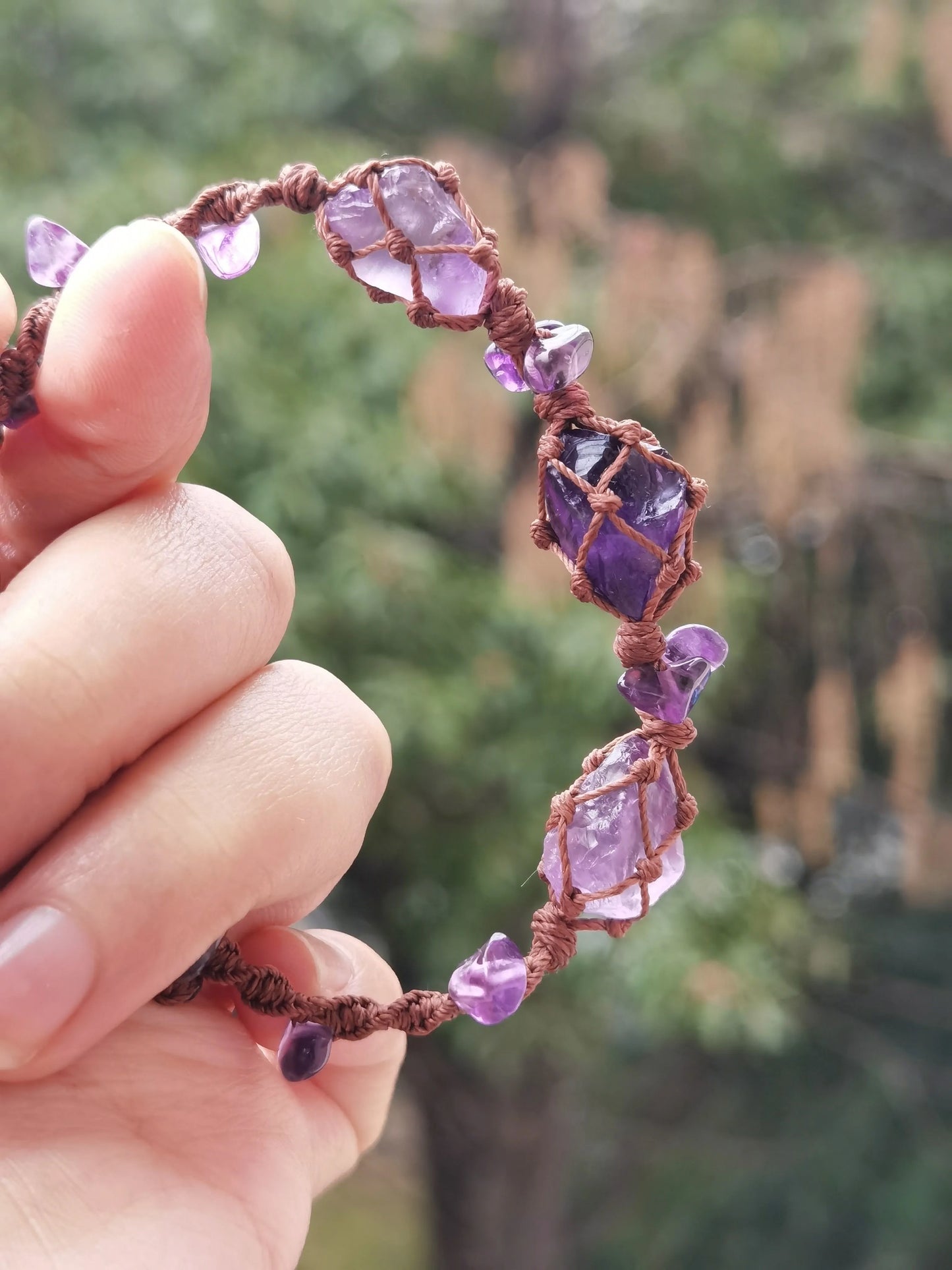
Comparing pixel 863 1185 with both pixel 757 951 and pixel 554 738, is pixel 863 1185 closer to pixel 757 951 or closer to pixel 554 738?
pixel 757 951

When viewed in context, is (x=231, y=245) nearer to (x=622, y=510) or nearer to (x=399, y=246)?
(x=399, y=246)

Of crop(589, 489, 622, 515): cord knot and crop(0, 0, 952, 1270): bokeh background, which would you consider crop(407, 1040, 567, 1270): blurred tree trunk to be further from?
crop(589, 489, 622, 515): cord knot

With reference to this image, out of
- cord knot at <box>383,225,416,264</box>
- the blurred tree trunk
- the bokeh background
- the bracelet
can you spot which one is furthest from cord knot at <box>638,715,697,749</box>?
the blurred tree trunk

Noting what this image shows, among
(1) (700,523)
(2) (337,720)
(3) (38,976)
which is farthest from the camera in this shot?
(1) (700,523)

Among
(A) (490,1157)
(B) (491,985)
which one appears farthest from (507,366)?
(A) (490,1157)

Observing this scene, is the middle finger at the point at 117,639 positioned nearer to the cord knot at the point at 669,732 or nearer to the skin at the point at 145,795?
the skin at the point at 145,795

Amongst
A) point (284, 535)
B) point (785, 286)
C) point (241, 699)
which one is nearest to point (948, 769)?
point (785, 286)
